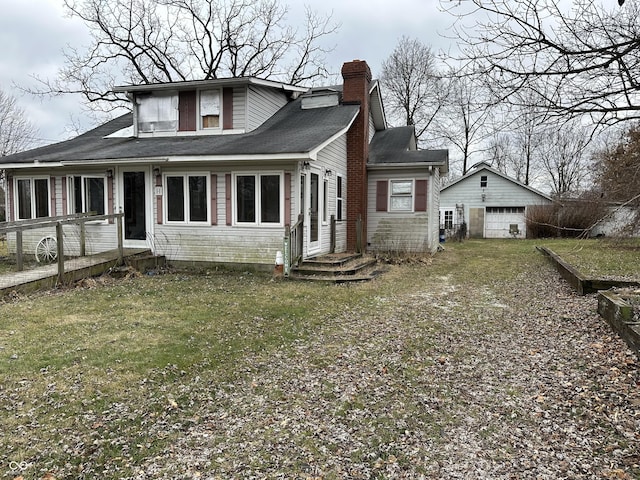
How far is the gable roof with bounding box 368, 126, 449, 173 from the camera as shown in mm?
13672

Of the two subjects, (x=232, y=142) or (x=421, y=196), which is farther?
(x=421, y=196)

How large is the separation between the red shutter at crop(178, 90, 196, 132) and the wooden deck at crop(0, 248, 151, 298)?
3871mm

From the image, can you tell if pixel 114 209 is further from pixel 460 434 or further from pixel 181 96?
pixel 460 434

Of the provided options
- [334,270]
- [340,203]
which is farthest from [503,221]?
[334,270]

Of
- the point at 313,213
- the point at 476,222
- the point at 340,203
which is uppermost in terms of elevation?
the point at 340,203

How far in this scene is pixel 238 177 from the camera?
10477 millimetres

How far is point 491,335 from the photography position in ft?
19.0

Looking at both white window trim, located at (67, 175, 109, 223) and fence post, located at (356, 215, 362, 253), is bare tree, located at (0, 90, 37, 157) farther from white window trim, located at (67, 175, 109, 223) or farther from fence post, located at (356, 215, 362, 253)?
fence post, located at (356, 215, 362, 253)

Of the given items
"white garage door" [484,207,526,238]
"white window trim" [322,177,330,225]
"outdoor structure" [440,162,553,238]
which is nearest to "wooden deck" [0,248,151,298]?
"white window trim" [322,177,330,225]

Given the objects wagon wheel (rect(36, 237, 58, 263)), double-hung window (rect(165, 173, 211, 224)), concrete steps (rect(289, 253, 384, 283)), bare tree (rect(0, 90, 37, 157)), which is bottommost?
concrete steps (rect(289, 253, 384, 283))

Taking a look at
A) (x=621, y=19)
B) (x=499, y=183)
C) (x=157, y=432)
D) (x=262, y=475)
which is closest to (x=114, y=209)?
(x=157, y=432)

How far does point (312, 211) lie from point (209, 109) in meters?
4.42

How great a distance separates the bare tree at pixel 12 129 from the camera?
95.1ft

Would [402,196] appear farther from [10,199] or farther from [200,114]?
[10,199]
